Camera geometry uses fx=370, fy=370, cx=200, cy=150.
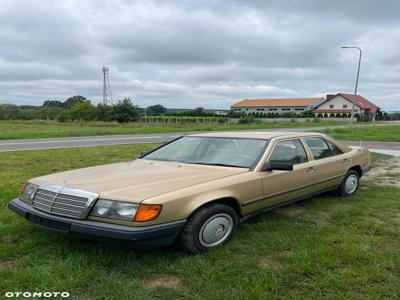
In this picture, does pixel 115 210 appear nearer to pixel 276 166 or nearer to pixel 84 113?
pixel 276 166

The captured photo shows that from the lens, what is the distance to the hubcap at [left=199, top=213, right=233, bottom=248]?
3748mm

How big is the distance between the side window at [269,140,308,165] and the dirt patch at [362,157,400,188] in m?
3.20

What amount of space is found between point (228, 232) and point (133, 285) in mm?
1271

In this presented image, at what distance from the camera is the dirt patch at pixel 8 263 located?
345cm

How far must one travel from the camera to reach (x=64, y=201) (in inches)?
138

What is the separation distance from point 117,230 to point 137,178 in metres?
0.82

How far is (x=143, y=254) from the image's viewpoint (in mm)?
3746

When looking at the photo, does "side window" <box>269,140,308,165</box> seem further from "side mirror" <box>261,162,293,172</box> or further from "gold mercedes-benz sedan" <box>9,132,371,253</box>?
"side mirror" <box>261,162,293,172</box>

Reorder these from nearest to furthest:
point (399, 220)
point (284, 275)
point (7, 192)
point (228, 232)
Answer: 1. point (284, 275)
2. point (228, 232)
3. point (399, 220)
4. point (7, 192)

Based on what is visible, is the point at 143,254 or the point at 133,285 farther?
the point at 143,254

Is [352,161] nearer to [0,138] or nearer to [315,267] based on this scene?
[315,267]

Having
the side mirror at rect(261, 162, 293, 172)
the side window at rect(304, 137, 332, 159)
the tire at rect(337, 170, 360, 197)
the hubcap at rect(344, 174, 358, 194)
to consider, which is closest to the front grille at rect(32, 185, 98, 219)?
the side mirror at rect(261, 162, 293, 172)

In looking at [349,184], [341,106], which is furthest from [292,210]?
[341,106]

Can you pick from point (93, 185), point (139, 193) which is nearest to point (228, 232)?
point (139, 193)
